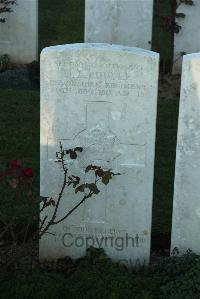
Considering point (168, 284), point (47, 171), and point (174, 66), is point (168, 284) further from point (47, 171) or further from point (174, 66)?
point (174, 66)

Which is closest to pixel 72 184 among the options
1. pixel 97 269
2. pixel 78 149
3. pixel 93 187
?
pixel 78 149

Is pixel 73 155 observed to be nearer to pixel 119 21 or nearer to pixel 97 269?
pixel 97 269

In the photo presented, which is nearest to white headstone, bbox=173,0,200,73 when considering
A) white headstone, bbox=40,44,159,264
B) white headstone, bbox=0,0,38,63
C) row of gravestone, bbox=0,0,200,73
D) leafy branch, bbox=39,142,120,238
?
row of gravestone, bbox=0,0,200,73

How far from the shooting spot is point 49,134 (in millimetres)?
4992

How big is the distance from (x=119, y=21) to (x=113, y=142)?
623cm

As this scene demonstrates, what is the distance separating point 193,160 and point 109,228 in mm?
900

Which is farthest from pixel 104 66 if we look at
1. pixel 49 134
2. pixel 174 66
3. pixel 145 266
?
pixel 174 66

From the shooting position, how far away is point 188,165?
4898mm

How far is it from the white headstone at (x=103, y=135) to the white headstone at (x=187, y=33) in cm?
622

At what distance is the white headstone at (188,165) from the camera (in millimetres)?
4711

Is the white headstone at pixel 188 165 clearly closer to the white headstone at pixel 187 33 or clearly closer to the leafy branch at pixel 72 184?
the leafy branch at pixel 72 184

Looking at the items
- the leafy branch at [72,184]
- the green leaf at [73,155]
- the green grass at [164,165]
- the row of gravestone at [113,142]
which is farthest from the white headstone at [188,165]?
the green leaf at [73,155]

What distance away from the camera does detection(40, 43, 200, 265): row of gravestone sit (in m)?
4.80

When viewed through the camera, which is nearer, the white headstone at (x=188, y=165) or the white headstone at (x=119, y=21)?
the white headstone at (x=188, y=165)
